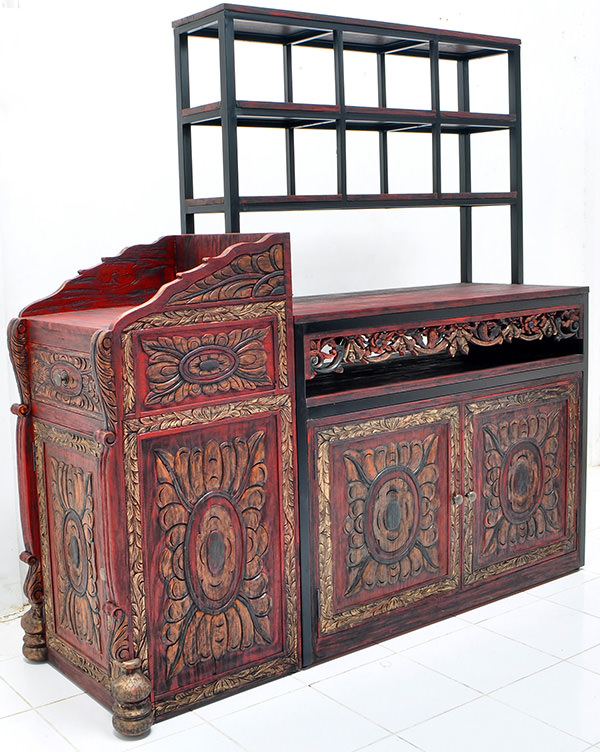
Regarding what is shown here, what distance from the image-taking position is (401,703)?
9.57 ft

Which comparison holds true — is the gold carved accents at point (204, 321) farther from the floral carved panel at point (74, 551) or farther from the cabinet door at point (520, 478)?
the cabinet door at point (520, 478)

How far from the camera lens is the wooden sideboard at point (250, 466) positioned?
2.76 metres

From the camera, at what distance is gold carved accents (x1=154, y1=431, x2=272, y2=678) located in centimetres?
284

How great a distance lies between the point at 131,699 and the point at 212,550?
498mm

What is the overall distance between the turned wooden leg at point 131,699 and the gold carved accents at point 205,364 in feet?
2.62

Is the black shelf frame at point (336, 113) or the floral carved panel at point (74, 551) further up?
the black shelf frame at point (336, 113)

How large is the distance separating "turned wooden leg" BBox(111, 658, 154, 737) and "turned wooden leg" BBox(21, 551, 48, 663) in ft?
2.05

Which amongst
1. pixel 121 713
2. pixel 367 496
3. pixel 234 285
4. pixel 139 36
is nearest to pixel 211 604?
pixel 121 713

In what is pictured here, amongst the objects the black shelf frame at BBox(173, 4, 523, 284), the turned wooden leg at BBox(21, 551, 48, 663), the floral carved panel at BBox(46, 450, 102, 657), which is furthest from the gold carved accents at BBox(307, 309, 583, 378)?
the turned wooden leg at BBox(21, 551, 48, 663)

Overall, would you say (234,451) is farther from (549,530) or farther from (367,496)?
(549,530)

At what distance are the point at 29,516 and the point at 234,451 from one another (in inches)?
31.5

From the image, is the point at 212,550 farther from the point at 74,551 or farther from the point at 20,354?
the point at 20,354

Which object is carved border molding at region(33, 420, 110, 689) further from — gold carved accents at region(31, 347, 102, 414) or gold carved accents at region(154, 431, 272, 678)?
gold carved accents at region(154, 431, 272, 678)

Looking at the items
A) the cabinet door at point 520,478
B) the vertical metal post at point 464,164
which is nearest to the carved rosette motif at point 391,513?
the cabinet door at point 520,478
